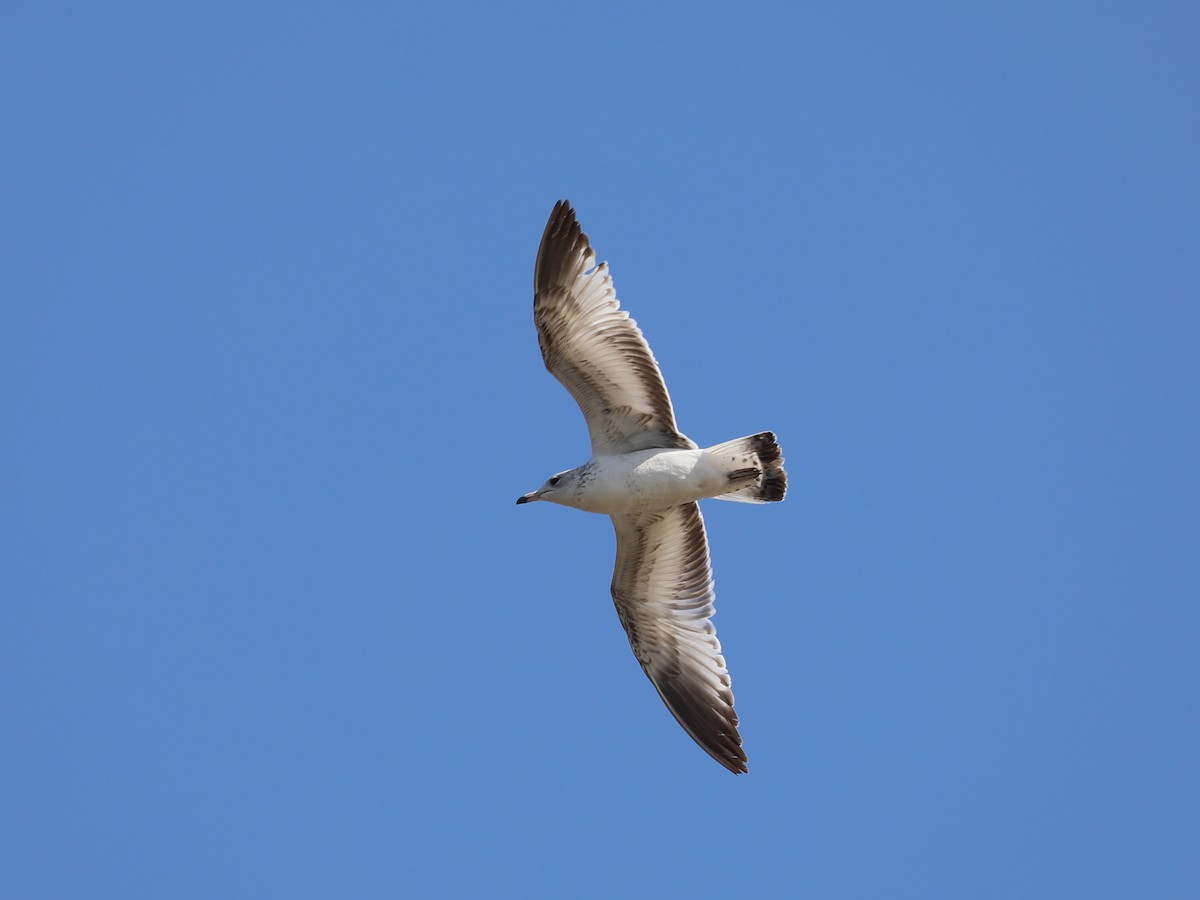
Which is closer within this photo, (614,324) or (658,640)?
(614,324)

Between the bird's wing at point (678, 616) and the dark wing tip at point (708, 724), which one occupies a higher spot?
the bird's wing at point (678, 616)

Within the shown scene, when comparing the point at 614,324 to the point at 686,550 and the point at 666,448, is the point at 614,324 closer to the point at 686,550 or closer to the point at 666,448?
the point at 666,448

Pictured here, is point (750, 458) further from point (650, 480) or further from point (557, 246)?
point (557, 246)

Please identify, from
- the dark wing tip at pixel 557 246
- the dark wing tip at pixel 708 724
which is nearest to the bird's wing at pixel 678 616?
the dark wing tip at pixel 708 724

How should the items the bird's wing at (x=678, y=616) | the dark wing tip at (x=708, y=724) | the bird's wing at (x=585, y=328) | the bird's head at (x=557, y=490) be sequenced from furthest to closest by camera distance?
1. the bird's wing at (x=678, y=616)
2. the dark wing tip at (x=708, y=724)
3. the bird's head at (x=557, y=490)
4. the bird's wing at (x=585, y=328)

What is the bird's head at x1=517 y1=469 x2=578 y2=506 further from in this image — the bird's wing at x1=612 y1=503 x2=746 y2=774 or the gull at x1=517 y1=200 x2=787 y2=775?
the bird's wing at x1=612 y1=503 x2=746 y2=774

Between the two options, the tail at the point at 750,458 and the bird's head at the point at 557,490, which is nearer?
the tail at the point at 750,458

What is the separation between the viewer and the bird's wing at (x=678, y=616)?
1039cm

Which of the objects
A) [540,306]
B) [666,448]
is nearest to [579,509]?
[666,448]

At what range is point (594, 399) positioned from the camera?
9.97m

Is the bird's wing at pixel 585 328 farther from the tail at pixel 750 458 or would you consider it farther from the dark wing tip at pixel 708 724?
the dark wing tip at pixel 708 724

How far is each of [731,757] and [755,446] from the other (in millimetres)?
2270

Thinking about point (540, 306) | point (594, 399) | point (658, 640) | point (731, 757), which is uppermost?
point (540, 306)

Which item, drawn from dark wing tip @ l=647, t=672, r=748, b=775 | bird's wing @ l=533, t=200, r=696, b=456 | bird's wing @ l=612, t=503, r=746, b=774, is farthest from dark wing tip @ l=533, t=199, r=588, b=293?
dark wing tip @ l=647, t=672, r=748, b=775
